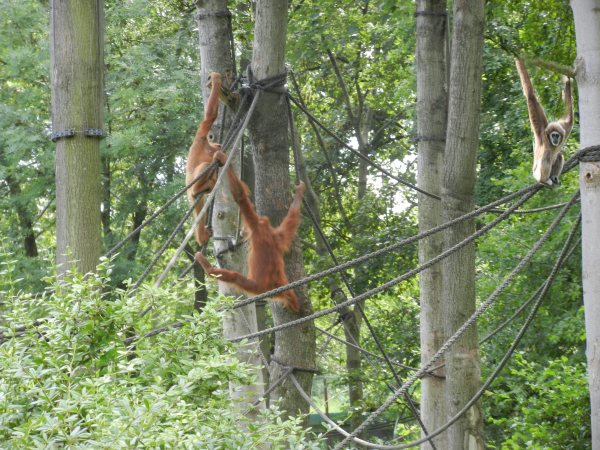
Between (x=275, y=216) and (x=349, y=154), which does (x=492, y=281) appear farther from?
(x=349, y=154)

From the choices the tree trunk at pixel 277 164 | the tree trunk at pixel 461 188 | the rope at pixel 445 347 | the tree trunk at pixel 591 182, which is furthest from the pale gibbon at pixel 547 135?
the tree trunk at pixel 277 164

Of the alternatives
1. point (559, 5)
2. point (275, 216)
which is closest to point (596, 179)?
point (559, 5)

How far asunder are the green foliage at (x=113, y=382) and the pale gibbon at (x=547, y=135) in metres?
1.92

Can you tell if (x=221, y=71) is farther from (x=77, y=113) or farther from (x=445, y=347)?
(x=445, y=347)

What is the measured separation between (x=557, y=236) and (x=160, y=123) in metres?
5.68

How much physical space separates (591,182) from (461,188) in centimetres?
197

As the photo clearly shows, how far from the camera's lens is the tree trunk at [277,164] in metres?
5.54

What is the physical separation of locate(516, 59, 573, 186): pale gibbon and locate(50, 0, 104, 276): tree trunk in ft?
6.82

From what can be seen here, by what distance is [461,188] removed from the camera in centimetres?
555

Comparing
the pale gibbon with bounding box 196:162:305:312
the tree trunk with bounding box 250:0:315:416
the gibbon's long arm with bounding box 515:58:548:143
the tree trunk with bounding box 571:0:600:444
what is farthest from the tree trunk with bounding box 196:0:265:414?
the tree trunk with bounding box 571:0:600:444

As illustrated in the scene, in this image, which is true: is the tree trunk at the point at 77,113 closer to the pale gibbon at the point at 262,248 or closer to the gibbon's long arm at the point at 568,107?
the pale gibbon at the point at 262,248

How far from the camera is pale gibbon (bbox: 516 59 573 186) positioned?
422cm

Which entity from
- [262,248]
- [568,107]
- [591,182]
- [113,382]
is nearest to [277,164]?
[262,248]

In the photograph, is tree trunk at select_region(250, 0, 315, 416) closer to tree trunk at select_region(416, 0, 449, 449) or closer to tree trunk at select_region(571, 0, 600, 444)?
tree trunk at select_region(416, 0, 449, 449)
